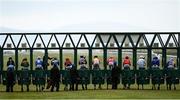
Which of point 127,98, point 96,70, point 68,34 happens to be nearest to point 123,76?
point 96,70

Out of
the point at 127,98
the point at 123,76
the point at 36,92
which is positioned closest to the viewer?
the point at 127,98

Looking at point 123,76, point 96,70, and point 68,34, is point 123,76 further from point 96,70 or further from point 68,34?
point 68,34

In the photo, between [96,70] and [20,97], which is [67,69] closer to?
[96,70]

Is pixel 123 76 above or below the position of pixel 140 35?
below

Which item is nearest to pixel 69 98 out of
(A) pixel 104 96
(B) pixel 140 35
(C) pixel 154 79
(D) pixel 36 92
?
(A) pixel 104 96

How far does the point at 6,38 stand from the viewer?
3281cm

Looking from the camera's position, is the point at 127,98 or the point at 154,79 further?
the point at 154,79

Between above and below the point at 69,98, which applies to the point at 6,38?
above

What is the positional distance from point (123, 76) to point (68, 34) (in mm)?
3748

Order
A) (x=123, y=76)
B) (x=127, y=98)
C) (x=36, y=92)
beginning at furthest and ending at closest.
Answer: (x=123, y=76)
(x=36, y=92)
(x=127, y=98)

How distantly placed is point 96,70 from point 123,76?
146 centimetres

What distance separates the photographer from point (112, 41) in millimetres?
33000

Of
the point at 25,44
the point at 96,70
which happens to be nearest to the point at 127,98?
the point at 96,70

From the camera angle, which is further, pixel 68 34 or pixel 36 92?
pixel 68 34
